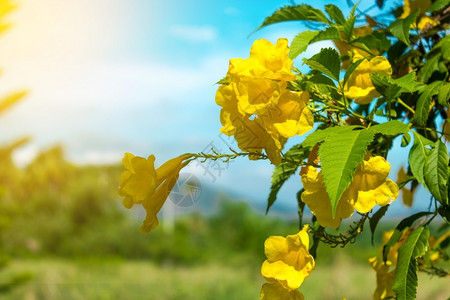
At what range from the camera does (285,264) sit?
514mm

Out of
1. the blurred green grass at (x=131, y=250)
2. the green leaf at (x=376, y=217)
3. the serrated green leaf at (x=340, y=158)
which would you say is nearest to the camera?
the serrated green leaf at (x=340, y=158)

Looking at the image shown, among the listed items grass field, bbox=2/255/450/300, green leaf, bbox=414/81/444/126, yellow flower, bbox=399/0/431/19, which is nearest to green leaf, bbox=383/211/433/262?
green leaf, bbox=414/81/444/126

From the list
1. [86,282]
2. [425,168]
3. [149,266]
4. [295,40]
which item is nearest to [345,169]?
[425,168]

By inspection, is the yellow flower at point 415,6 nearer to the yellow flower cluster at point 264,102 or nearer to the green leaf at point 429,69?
the green leaf at point 429,69

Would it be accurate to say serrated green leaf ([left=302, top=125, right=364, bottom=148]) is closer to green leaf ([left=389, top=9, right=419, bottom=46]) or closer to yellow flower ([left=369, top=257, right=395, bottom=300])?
green leaf ([left=389, top=9, right=419, bottom=46])

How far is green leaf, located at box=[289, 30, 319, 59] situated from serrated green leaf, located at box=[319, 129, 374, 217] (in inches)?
7.1

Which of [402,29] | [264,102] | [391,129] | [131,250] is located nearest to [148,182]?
[264,102]

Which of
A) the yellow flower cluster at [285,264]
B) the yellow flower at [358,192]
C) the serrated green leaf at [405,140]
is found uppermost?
the serrated green leaf at [405,140]

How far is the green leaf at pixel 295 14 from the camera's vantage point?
2.14 ft

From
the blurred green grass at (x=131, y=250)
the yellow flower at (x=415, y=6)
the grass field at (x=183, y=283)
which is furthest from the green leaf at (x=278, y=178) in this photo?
the blurred green grass at (x=131, y=250)

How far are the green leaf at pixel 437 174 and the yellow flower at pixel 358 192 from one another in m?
0.04

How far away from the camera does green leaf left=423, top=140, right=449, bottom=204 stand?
49 centimetres

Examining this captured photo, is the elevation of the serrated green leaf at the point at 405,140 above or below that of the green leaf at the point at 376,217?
above

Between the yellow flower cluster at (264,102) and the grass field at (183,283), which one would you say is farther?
the grass field at (183,283)
